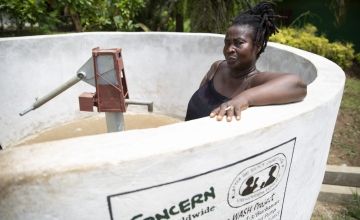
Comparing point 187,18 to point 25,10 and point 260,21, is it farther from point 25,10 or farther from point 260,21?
point 260,21

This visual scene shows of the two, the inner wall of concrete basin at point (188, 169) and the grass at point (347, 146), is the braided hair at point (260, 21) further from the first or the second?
the grass at point (347, 146)

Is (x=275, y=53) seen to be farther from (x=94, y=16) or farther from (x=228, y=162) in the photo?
(x=94, y=16)

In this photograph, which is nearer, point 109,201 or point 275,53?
point 109,201

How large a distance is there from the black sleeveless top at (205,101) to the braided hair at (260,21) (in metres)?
0.43

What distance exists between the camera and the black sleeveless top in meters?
2.44

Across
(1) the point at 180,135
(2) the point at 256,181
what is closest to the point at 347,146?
(2) the point at 256,181

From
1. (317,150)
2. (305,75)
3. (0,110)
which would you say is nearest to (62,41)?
(0,110)

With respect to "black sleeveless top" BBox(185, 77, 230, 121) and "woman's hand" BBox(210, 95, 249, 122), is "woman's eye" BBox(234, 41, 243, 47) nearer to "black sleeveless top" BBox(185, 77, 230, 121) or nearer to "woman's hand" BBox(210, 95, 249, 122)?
"black sleeveless top" BBox(185, 77, 230, 121)

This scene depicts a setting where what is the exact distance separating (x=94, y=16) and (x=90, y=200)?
7805 mm

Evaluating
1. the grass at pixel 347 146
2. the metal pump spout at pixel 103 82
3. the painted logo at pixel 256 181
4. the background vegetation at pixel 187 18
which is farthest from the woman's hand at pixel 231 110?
the background vegetation at pixel 187 18

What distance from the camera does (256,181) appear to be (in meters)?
1.82

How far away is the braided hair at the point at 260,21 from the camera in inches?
91.0

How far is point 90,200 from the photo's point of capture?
146 centimetres

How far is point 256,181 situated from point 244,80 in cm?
83
